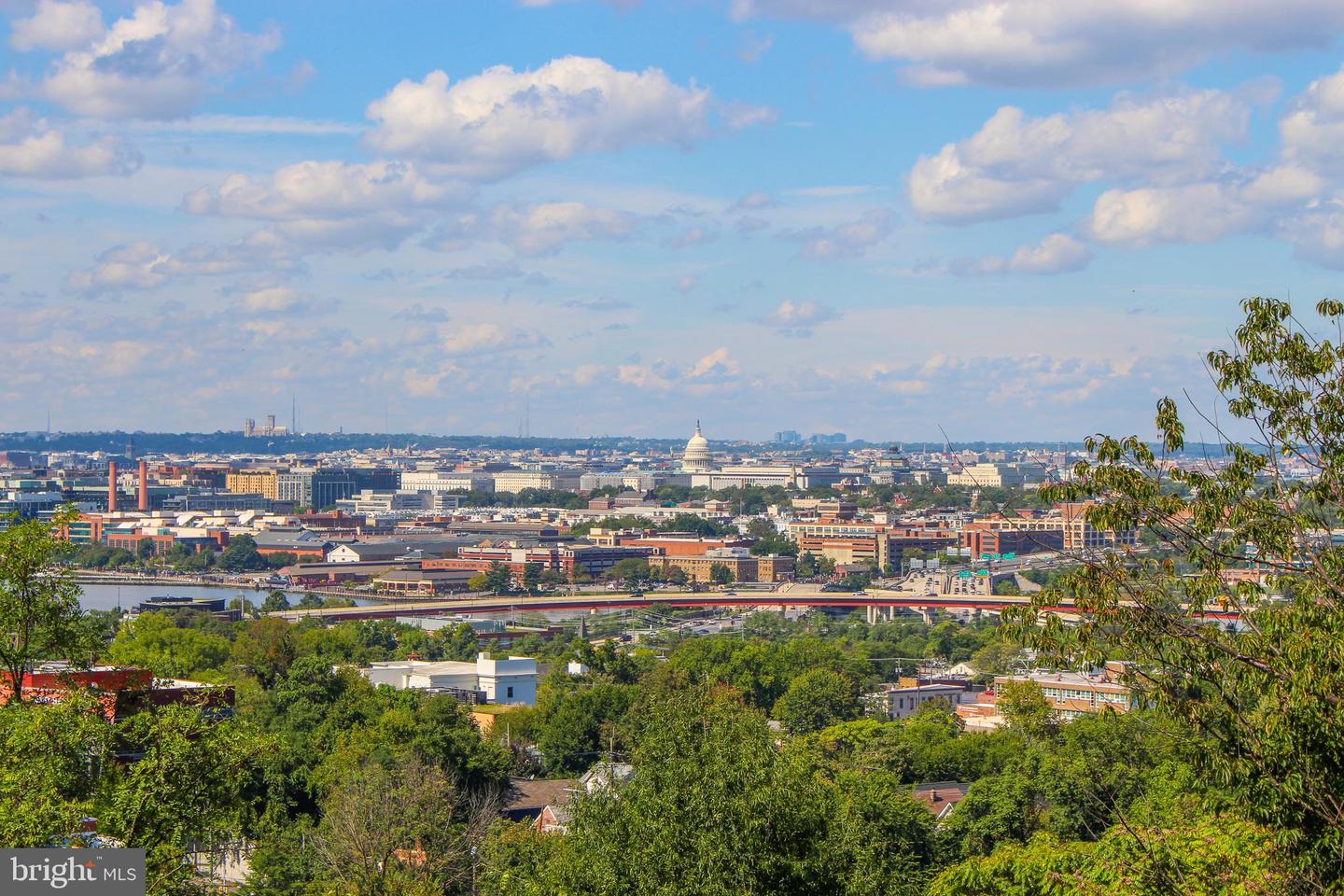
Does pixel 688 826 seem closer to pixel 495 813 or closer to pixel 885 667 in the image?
pixel 495 813

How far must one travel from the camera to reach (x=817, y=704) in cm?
3891

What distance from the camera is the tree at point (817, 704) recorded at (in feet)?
126

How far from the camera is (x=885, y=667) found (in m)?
52.0

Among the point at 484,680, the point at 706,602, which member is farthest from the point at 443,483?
the point at 484,680

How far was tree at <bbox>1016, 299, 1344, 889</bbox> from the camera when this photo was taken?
891 cm

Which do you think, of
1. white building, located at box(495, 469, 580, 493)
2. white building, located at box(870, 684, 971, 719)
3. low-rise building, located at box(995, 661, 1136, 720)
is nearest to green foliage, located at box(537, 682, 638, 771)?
white building, located at box(870, 684, 971, 719)

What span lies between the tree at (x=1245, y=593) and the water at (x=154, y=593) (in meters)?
81.2

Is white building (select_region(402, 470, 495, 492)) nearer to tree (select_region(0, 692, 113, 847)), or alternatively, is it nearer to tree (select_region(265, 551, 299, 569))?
tree (select_region(265, 551, 299, 569))

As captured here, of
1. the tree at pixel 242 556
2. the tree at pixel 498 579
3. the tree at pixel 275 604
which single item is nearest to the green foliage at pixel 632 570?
the tree at pixel 498 579

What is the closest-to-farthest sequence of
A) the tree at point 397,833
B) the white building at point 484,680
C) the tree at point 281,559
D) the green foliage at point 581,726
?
1. the tree at point 397,833
2. the green foliage at point 581,726
3. the white building at point 484,680
4. the tree at point 281,559

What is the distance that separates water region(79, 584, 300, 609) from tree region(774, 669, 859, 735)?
5309 centimetres

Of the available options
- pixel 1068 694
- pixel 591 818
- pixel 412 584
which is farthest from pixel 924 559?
pixel 591 818

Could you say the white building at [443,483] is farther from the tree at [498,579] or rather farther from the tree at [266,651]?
the tree at [266,651]

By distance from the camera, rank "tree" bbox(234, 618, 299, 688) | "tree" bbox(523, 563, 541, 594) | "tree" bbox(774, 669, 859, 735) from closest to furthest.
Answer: "tree" bbox(234, 618, 299, 688) → "tree" bbox(774, 669, 859, 735) → "tree" bbox(523, 563, 541, 594)
